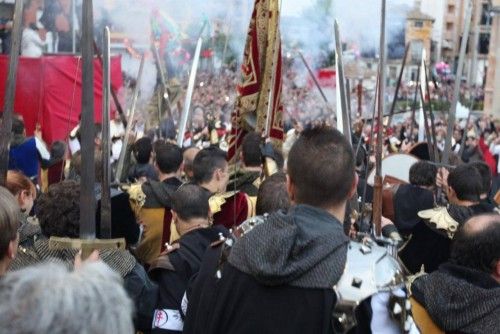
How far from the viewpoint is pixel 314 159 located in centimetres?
311

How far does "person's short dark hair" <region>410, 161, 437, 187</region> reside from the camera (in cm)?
674

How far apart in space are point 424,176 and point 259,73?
1.26 metres

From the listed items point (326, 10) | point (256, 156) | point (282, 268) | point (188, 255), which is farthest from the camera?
point (326, 10)

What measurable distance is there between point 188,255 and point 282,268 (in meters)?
1.59

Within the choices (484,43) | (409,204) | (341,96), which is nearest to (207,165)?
(341,96)

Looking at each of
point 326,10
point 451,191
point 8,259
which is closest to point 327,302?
point 8,259

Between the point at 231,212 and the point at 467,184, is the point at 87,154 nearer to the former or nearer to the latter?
the point at 231,212

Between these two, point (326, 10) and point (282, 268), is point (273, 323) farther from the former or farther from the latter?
point (326, 10)

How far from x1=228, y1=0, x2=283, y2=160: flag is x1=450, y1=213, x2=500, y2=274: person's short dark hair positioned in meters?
3.19

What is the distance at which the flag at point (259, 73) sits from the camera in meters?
6.68

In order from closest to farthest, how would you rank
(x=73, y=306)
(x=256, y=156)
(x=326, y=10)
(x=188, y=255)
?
1. (x=73, y=306)
2. (x=188, y=255)
3. (x=256, y=156)
4. (x=326, y=10)

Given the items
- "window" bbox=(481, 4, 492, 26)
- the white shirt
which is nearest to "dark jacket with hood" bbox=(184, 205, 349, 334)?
the white shirt

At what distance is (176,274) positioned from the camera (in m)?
4.32

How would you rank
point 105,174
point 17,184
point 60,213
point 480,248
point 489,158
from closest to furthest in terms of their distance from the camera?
point 480,248 → point 60,213 → point 105,174 → point 17,184 → point 489,158
